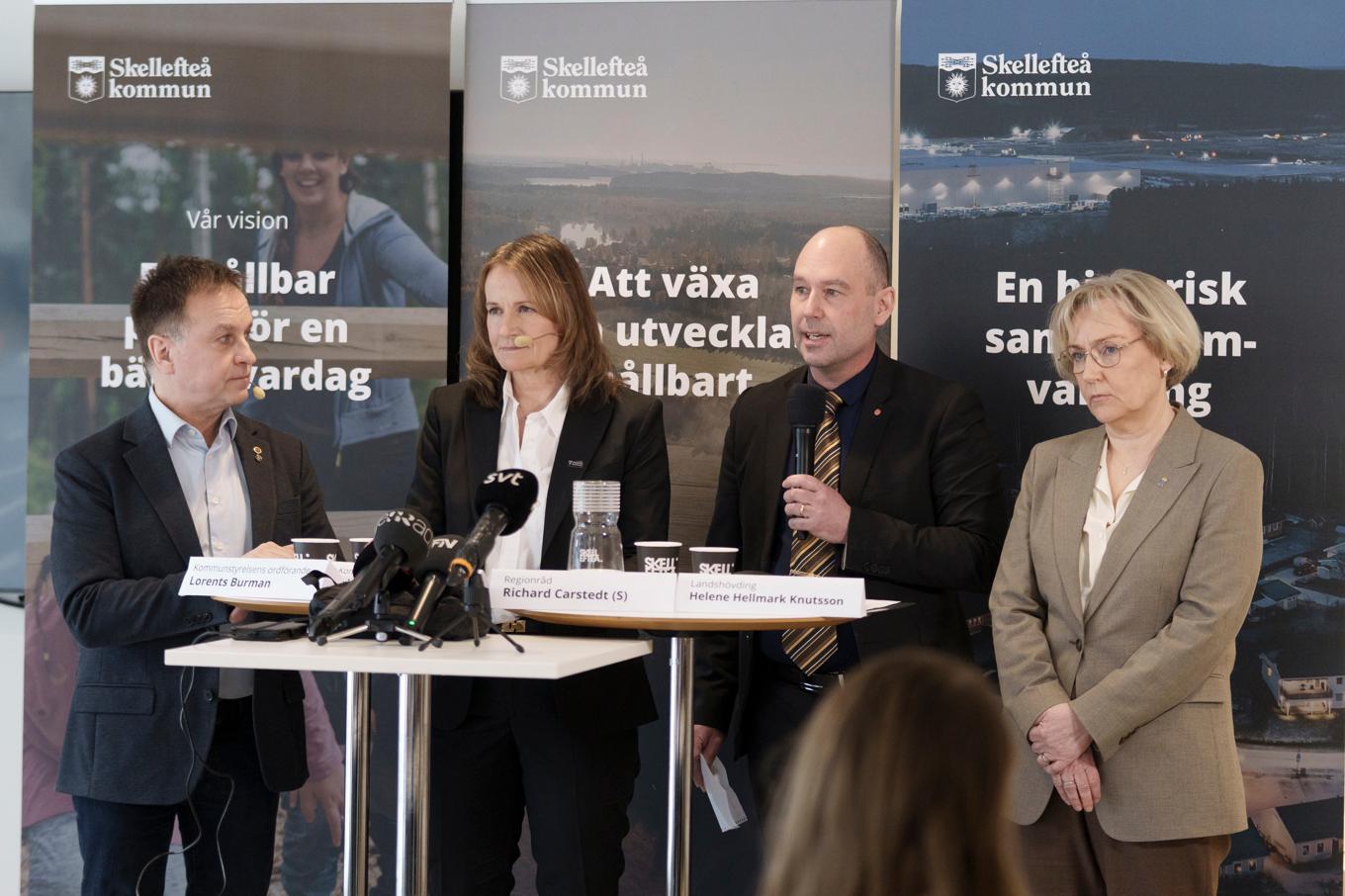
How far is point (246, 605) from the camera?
273cm

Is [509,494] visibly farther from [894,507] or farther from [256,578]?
[894,507]

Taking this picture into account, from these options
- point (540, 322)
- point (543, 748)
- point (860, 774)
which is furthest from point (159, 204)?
point (860, 774)

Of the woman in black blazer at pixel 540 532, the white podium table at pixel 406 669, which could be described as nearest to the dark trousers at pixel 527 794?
the woman in black blazer at pixel 540 532

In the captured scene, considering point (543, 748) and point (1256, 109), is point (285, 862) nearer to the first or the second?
point (543, 748)

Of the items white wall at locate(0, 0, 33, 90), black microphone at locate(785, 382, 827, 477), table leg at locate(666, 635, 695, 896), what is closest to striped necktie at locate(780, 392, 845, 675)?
black microphone at locate(785, 382, 827, 477)

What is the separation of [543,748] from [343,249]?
2.19m

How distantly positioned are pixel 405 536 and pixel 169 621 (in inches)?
39.7

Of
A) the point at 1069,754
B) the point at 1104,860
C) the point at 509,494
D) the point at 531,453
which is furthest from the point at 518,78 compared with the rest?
the point at 1104,860

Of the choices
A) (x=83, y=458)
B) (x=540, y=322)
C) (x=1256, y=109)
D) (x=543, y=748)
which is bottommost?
(x=543, y=748)

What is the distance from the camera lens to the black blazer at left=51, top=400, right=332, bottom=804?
10.3ft

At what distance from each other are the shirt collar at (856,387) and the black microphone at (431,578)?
1.62 m

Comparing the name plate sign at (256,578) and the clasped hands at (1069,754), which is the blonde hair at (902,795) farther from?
the clasped hands at (1069,754)

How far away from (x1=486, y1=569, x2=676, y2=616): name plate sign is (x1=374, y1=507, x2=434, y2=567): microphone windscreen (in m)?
0.24

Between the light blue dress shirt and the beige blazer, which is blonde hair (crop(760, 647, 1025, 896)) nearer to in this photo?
the beige blazer
